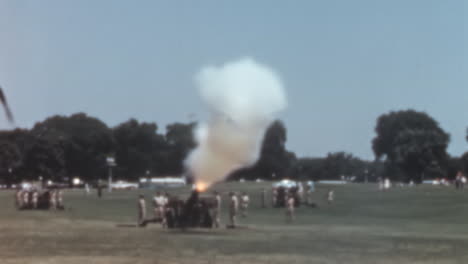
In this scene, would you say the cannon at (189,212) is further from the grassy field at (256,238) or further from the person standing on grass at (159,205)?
the person standing on grass at (159,205)

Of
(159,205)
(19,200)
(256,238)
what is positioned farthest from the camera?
(19,200)

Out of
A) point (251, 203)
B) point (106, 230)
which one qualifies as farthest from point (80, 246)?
point (251, 203)

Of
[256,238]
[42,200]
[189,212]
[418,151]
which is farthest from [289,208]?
[418,151]

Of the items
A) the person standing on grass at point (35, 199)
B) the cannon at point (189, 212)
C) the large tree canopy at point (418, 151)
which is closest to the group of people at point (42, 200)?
the person standing on grass at point (35, 199)

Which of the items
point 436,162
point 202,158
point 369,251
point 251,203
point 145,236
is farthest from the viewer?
point 436,162

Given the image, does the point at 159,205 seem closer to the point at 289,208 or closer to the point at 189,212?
the point at 189,212

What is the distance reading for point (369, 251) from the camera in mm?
36688

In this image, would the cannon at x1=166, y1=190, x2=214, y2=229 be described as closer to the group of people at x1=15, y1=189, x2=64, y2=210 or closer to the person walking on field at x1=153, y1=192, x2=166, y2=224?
the person walking on field at x1=153, y1=192, x2=166, y2=224

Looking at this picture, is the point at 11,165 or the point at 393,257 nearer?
the point at 393,257

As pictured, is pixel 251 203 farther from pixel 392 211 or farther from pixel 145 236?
pixel 145 236

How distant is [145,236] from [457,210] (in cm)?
3750

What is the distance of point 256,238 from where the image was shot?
44.2 meters

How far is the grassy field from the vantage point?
3269 centimetres

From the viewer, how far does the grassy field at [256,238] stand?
107ft
